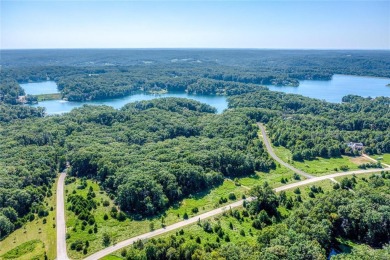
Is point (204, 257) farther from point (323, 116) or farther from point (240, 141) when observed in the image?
point (323, 116)

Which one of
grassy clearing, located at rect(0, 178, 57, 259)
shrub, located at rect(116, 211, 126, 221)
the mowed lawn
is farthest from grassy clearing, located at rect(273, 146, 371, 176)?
grassy clearing, located at rect(0, 178, 57, 259)

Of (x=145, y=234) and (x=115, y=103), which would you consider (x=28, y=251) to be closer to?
(x=145, y=234)

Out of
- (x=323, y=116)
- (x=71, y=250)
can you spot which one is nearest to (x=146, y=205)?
(x=71, y=250)

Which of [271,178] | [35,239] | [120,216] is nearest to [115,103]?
[271,178]

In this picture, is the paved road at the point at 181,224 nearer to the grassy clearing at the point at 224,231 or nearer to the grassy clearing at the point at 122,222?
the grassy clearing at the point at 122,222

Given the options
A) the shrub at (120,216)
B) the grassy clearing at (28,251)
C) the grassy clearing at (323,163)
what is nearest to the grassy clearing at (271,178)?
the grassy clearing at (323,163)
